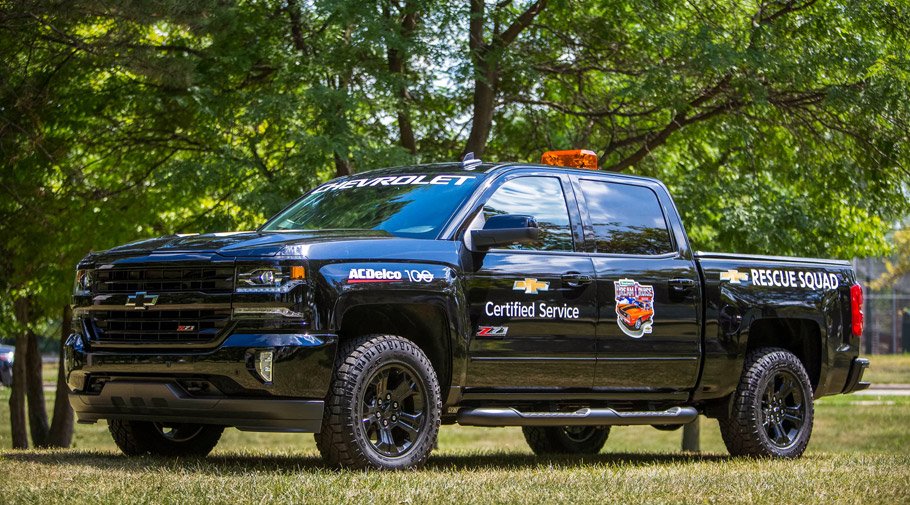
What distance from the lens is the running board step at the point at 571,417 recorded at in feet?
23.5

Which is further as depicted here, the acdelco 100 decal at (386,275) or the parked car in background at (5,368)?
the parked car in background at (5,368)

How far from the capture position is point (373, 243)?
6.71 m

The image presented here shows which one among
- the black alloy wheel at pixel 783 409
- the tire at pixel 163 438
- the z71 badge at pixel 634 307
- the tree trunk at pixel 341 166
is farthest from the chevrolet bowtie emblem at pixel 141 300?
the tree trunk at pixel 341 166

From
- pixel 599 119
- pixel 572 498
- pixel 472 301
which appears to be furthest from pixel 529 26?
pixel 572 498

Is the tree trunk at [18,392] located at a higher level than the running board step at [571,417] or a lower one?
lower

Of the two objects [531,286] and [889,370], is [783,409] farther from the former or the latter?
[889,370]

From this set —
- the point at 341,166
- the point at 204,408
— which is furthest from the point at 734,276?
the point at 341,166

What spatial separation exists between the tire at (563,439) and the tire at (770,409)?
165 centimetres

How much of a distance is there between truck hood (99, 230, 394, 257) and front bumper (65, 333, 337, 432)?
47cm

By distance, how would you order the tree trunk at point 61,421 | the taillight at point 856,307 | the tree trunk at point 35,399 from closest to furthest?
the taillight at point 856,307 → the tree trunk at point 61,421 → the tree trunk at point 35,399

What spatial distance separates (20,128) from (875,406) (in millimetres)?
17461

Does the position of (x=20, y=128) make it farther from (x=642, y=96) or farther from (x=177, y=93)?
(x=642, y=96)

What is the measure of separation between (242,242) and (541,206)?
2.16m

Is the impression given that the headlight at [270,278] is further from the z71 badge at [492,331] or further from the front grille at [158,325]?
the z71 badge at [492,331]
